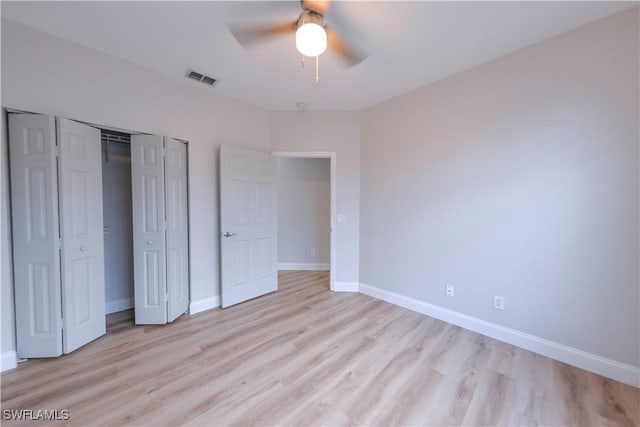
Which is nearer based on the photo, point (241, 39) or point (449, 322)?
point (241, 39)

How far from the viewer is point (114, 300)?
3.07m

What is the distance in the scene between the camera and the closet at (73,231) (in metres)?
2.01

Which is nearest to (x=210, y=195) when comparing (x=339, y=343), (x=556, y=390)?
(x=339, y=343)

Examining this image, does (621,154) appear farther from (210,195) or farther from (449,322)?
(210,195)

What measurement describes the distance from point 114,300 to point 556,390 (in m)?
4.24

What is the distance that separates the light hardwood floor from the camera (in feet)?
5.19

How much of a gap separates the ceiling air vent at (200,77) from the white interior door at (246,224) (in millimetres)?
690

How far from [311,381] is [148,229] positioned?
6.97ft

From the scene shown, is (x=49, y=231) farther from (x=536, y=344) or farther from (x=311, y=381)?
(x=536, y=344)

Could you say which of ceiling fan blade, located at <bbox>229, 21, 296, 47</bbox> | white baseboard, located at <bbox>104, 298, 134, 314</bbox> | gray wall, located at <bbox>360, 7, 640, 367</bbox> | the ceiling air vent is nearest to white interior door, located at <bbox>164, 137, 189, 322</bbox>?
the ceiling air vent

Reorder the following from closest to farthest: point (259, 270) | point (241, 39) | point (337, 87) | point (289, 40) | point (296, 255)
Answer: point (241, 39) → point (289, 40) → point (337, 87) → point (259, 270) → point (296, 255)

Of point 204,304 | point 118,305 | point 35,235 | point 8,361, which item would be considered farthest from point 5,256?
point 204,304

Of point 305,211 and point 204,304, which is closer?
point 204,304

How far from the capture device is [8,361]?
6.47 feet
